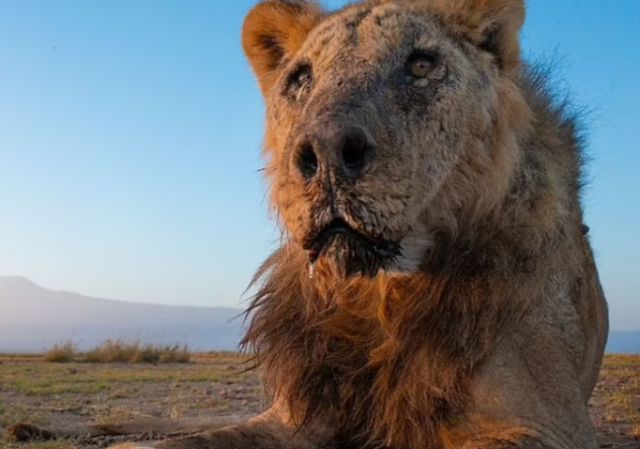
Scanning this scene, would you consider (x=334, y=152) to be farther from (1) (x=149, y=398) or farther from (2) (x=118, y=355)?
(2) (x=118, y=355)

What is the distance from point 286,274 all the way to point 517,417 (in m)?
1.26

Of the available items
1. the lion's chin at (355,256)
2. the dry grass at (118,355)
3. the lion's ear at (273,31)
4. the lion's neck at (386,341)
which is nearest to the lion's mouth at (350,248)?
the lion's chin at (355,256)

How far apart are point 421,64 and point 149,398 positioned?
5.84m

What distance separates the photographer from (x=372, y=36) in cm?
341

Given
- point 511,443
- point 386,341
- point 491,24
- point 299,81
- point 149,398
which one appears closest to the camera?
point 511,443

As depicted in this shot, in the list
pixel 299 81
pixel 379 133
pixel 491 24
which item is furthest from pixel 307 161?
pixel 491 24

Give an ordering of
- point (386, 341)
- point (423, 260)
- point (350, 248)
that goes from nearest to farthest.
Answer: point (350, 248) → point (423, 260) → point (386, 341)

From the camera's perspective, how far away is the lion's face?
8.82ft

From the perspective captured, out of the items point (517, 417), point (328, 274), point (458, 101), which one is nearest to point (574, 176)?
point (458, 101)

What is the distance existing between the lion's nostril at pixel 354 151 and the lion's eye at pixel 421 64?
2.50 ft

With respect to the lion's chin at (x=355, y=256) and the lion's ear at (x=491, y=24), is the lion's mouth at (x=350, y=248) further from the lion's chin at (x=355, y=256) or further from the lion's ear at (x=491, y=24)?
the lion's ear at (x=491, y=24)

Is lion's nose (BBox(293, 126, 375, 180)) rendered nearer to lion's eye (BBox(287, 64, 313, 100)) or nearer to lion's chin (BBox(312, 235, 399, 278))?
lion's chin (BBox(312, 235, 399, 278))

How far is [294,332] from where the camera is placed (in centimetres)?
378

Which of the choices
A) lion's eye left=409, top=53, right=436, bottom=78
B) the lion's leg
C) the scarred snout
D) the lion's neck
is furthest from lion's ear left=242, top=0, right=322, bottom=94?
the lion's leg
